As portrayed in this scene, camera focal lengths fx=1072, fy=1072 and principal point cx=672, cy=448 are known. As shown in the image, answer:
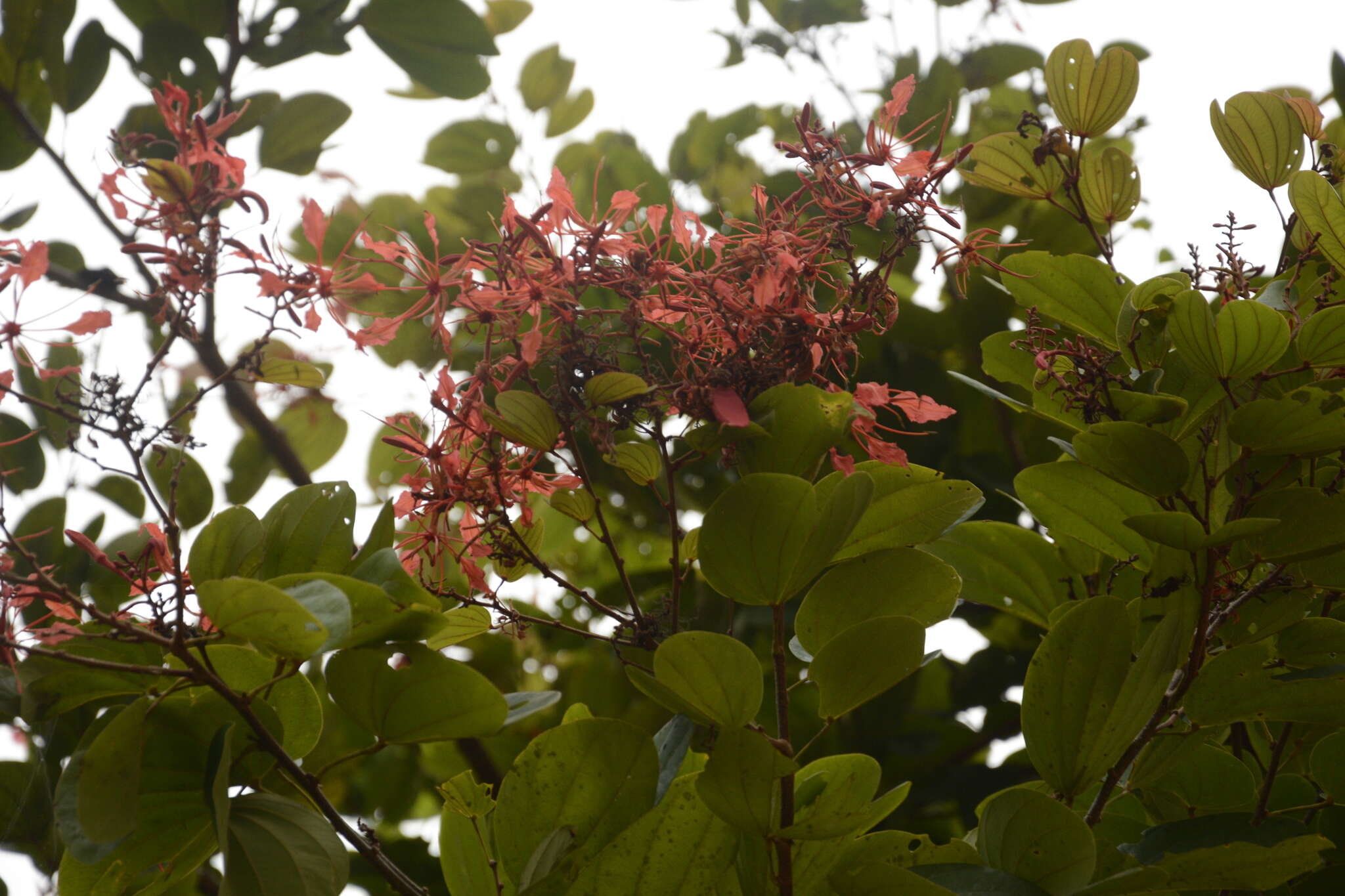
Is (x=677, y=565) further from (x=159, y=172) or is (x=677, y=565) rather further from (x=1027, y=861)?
(x=159, y=172)

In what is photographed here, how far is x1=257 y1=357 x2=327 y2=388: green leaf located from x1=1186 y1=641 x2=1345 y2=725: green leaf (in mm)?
614

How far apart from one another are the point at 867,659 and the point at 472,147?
1.21m

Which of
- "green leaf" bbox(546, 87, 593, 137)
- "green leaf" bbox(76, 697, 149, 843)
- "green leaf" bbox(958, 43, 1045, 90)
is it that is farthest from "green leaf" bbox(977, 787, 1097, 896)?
"green leaf" bbox(546, 87, 593, 137)

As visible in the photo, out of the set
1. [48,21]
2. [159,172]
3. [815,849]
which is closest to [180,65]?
[48,21]

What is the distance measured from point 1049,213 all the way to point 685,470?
0.61 m

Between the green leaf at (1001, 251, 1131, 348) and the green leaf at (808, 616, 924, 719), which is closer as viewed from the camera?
the green leaf at (808, 616, 924, 719)

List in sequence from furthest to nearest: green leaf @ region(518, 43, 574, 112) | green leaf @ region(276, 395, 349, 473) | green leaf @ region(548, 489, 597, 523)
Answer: green leaf @ region(518, 43, 574, 112) < green leaf @ region(276, 395, 349, 473) < green leaf @ region(548, 489, 597, 523)

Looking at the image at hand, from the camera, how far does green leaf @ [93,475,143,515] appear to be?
1.06m

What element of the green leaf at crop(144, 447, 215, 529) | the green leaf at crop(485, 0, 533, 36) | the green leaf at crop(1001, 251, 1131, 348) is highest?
the green leaf at crop(485, 0, 533, 36)

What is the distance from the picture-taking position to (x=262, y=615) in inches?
18.7

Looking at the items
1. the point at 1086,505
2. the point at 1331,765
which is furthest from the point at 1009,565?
the point at 1331,765

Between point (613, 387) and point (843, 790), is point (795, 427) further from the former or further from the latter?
point (843, 790)

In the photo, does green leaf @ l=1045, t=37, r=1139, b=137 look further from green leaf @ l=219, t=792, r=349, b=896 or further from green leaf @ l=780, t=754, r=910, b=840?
green leaf @ l=219, t=792, r=349, b=896

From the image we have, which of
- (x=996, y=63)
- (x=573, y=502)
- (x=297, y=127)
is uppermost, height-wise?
(x=996, y=63)
